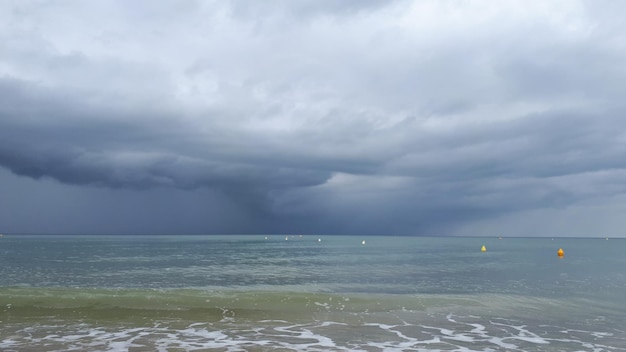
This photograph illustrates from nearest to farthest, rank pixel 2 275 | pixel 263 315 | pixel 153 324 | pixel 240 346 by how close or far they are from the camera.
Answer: pixel 240 346, pixel 153 324, pixel 263 315, pixel 2 275

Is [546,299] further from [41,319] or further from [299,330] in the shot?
[41,319]

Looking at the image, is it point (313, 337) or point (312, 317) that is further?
point (312, 317)

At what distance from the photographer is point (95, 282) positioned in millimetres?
49594

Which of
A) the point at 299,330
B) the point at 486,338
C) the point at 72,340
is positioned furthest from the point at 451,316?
the point at 72,340

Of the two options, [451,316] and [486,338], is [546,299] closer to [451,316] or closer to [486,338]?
[451,316]

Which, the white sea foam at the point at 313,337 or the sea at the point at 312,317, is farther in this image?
the sea at the point at 312,317

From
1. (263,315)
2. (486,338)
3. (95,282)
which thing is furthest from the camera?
(95,282)

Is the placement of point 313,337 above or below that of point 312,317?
above

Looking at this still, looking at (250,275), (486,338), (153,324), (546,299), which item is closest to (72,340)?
(153,324)

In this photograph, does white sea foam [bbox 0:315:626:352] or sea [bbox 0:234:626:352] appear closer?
white sea foam [bbox 0:315:626:352]

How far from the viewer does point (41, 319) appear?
26.3 meters

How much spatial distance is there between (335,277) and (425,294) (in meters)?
19.0

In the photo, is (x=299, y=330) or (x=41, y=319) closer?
(x=299, y=330)

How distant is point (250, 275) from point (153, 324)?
34.2 metres
